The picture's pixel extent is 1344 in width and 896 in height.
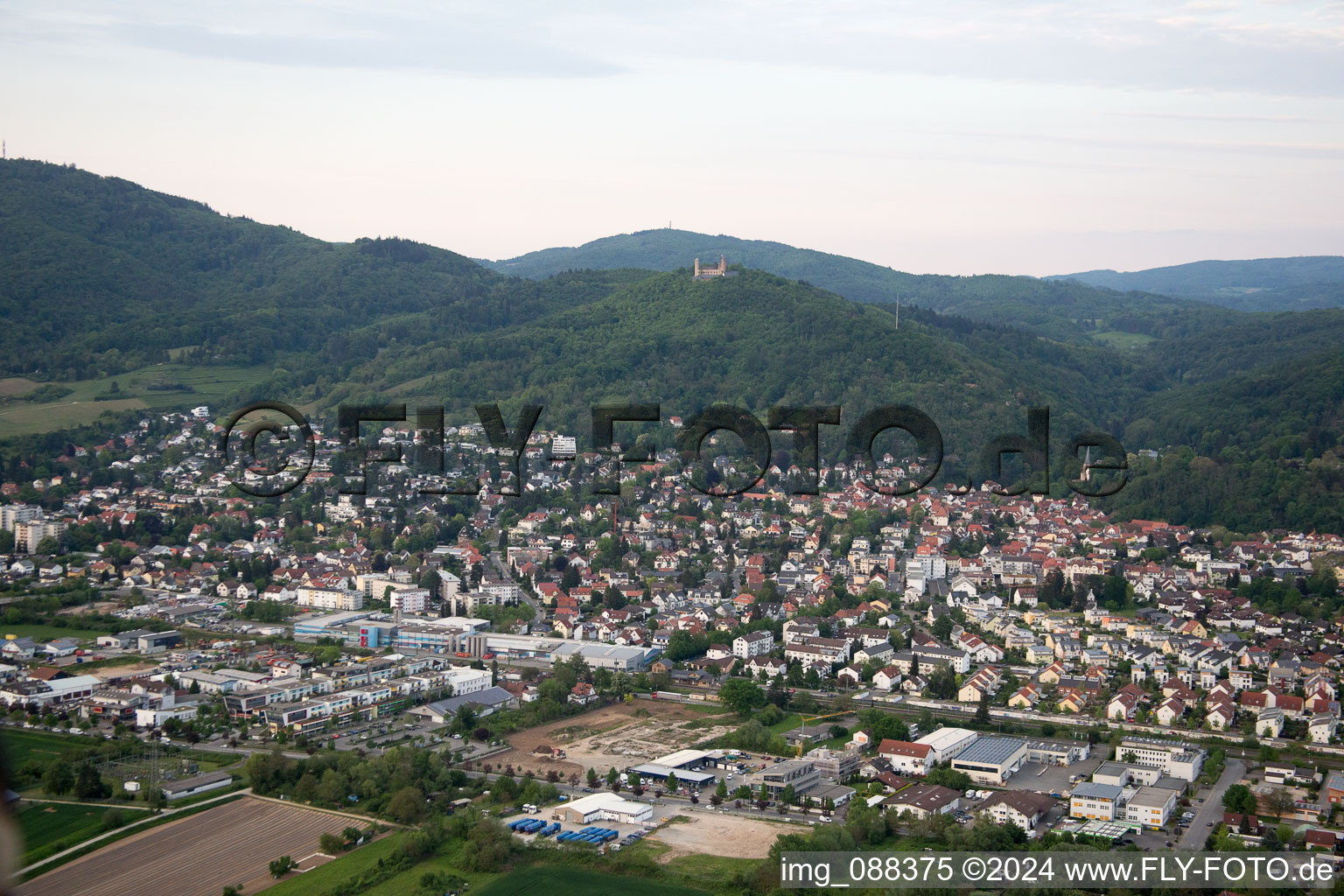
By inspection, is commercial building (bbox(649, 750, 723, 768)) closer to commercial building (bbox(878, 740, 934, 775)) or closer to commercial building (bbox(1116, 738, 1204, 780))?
commercial building (bbox(878, 740, 934, 775))

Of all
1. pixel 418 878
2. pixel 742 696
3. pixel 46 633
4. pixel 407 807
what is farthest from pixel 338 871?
pixel 46 633

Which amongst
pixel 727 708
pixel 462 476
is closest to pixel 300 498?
pixel 462 476

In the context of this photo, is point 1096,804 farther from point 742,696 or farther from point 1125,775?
point 742,696

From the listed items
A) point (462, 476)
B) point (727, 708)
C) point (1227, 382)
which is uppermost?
point (1227, 382)

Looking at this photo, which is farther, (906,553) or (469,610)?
(906,553)

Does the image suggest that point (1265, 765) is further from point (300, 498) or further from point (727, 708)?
point (300, 498)

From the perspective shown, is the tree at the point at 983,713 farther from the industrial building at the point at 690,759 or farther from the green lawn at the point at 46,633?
the green lawn at the point at 46,633

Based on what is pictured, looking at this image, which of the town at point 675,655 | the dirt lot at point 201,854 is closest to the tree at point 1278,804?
the town at point 675,655
